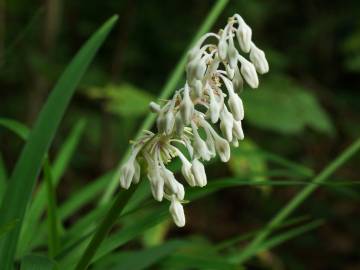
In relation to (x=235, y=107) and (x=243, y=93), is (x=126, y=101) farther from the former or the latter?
(x=235, y=107)

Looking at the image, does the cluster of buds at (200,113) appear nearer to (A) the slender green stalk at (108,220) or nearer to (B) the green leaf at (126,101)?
(A) the slender green stalk at (108,220)

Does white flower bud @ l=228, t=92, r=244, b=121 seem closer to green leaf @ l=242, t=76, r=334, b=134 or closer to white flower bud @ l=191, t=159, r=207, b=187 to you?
white flower bud @ l=191, t=159, r=207, b=187

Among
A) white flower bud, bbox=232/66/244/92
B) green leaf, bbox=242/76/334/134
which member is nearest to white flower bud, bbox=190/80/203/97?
white flower bud, bbox=232/66/244/92

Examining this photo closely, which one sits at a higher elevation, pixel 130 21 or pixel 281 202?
pixel 130 21

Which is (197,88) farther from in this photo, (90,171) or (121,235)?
(90,171)

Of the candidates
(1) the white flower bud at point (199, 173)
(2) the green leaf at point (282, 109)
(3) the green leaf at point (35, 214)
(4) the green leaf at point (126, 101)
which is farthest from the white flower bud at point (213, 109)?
(2) the green leaf at point (282, 109)

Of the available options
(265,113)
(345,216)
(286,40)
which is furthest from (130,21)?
(345,216)

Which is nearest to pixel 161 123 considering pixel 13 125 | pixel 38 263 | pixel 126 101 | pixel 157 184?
pixel 157 184
